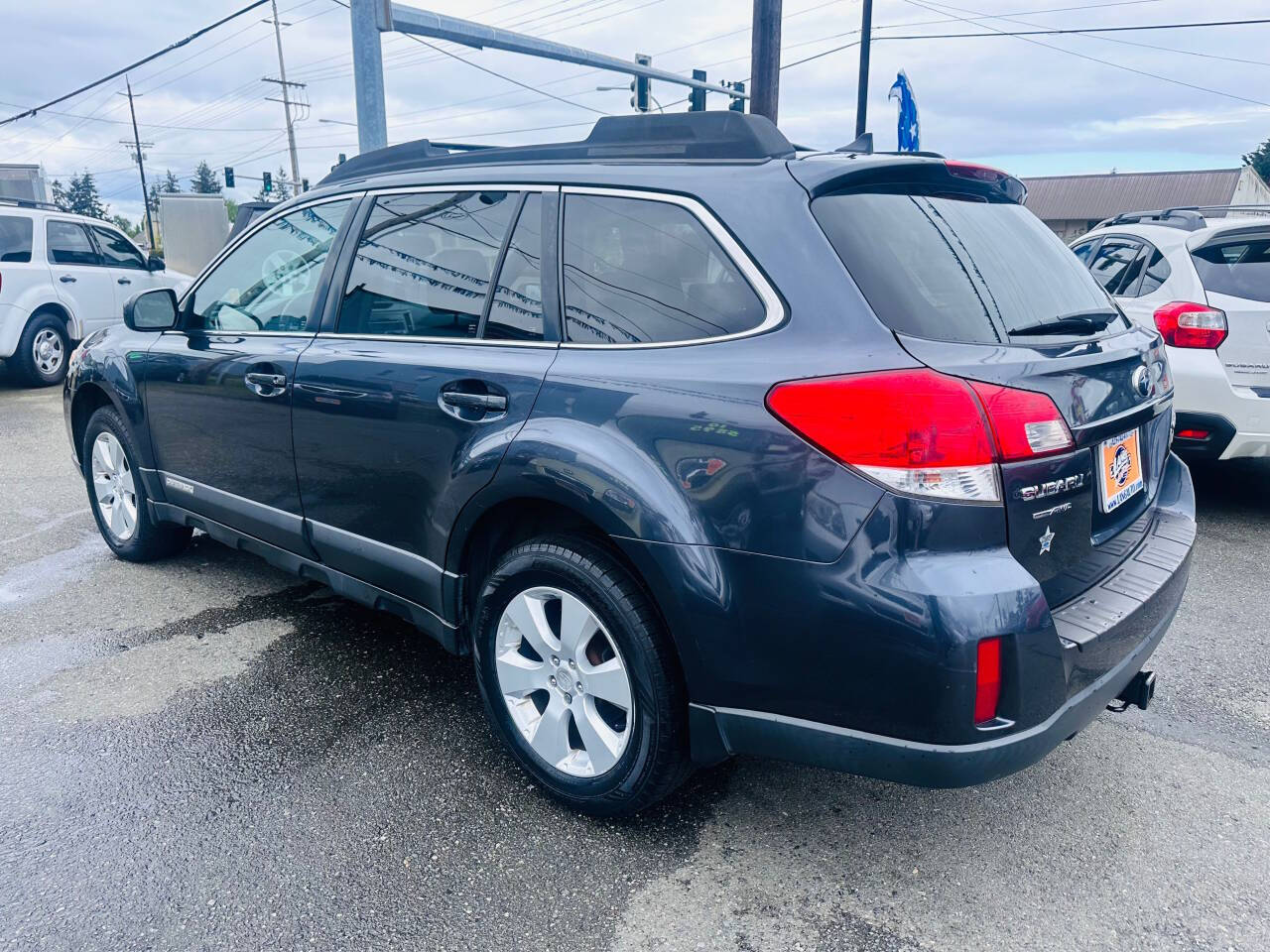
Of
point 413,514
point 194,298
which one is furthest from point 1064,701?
point 194,298

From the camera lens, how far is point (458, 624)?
111 inches

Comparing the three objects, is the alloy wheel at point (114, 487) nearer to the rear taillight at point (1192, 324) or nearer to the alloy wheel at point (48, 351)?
the rear taillight at point (1192, 324)

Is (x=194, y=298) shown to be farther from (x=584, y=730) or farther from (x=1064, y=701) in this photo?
(x=1064, y=701)

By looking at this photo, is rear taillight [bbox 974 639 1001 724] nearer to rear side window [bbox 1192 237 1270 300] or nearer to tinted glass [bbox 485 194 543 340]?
tinted glass [bbox 485 194 543 340]

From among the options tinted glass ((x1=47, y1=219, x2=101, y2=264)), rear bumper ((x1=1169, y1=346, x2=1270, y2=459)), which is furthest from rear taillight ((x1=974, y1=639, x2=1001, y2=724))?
tinted glass ((x1=47, y1=219, x2=101, y2=264))

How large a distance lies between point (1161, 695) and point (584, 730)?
2123mm

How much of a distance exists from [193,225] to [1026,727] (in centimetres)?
2416

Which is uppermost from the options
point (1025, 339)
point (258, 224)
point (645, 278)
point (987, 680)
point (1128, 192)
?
point (1128, 192)

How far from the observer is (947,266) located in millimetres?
2248

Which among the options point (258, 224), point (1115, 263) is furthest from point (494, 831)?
point (1115, 263)

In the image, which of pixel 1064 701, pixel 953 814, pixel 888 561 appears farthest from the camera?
pixel 953 814

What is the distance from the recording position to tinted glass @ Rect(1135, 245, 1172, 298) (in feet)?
17.1

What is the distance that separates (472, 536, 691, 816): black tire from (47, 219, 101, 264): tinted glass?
10.1m

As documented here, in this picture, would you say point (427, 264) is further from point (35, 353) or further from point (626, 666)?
point (35, 353)
